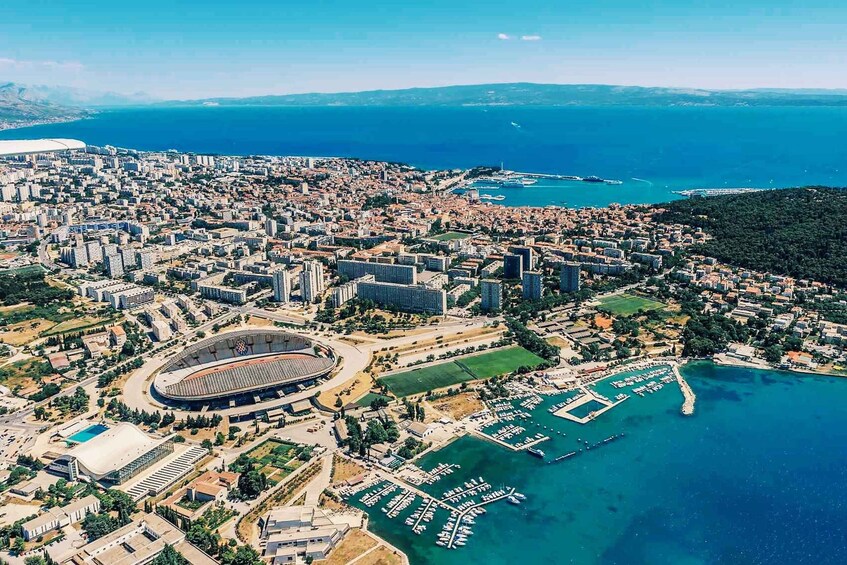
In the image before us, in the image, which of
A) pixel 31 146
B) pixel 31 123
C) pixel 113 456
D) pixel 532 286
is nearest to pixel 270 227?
pixel 532 286

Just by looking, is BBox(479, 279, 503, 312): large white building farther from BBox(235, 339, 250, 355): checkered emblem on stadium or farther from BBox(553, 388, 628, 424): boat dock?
BBox(235, 339, 250, 355): checkered emblem on stadium

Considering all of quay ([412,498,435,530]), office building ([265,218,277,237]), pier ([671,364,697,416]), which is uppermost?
office building ([265,218,277,237])

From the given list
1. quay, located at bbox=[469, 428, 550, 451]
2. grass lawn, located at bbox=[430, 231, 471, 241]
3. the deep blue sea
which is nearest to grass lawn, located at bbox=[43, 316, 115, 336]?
quay, located at bbox=[469, 428, 550, 451]

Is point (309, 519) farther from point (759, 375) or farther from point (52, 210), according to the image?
point (52, 210)

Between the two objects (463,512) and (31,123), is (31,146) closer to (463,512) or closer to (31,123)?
(463,512)

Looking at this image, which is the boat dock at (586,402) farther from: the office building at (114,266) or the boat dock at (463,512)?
the office building at (114,266)

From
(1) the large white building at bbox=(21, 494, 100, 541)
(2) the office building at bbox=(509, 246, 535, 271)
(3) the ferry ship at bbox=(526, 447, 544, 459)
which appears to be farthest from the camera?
(2) the office building at bbox=(509, 246, 535, 271)
